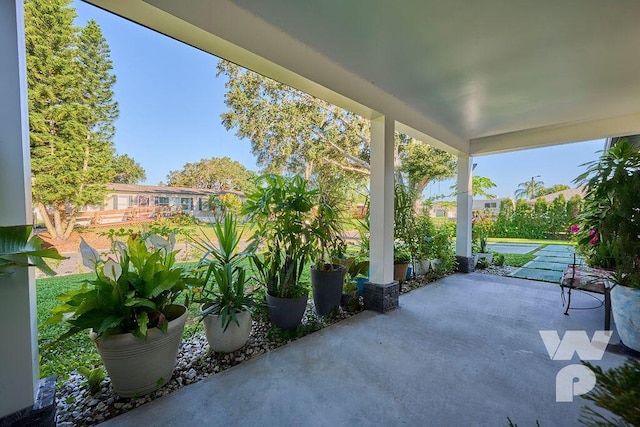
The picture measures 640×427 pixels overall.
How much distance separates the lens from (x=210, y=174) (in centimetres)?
438

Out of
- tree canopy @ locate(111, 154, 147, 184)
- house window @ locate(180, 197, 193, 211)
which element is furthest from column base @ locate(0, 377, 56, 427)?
tree canopy @ locate(111, 154, 147, 184)

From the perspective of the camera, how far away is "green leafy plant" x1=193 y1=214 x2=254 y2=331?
7.22 ft

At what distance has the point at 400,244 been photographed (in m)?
4.34

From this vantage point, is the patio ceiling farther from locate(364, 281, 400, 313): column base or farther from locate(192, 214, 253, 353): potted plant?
locate(364, 281, 400, 313): column base

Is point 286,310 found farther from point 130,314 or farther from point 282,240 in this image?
point 130,314

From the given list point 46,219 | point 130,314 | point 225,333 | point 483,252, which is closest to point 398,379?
point 225,333

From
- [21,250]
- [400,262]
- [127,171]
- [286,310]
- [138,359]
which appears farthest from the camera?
[400,262]

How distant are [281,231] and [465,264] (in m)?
4.23

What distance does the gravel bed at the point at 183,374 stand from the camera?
160 centimetres

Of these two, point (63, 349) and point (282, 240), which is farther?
point (282, 240)

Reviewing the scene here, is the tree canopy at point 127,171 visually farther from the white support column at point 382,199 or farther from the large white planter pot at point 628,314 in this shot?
the large white planter pot at point 628,314

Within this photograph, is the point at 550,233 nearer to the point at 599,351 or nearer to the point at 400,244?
the point at 400,244

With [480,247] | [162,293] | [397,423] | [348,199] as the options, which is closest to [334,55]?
[348,199]

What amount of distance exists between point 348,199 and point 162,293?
2.26 metres
